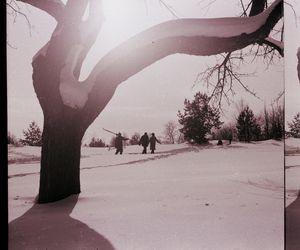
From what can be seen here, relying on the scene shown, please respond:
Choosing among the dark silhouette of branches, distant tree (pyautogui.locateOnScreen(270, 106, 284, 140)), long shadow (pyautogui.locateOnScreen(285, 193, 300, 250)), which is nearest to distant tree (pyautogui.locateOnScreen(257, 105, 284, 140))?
distant tree (pyautogui.locateOnScreen(270, 106, 284, 140))

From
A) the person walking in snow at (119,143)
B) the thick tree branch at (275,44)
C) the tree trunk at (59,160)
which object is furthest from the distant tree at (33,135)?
the thick tree branch at (275,44)

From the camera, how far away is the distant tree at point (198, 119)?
1.92m

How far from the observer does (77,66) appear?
1.83m

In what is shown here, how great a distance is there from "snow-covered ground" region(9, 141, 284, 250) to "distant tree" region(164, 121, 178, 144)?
33 millimetres

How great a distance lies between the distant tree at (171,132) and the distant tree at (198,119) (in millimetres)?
31

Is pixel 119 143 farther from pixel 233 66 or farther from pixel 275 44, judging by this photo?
pixel 275 44

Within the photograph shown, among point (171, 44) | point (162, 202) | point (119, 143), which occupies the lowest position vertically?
point (162, 202)

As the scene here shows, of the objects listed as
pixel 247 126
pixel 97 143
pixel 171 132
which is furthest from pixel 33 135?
pixel 247 126

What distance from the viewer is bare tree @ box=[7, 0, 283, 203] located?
5.92ft

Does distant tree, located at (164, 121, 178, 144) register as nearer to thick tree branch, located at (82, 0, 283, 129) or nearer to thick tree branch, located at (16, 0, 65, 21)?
thick tree branch, located at (82, 0, 283, 129)

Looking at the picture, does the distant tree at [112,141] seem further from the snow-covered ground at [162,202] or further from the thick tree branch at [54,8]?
the thick tree branch at [54,8]

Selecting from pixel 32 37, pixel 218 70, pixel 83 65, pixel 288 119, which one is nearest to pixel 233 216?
pixel 288 119

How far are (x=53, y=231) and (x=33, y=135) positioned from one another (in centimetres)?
44

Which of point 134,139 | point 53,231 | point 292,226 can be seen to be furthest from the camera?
point 292,226
